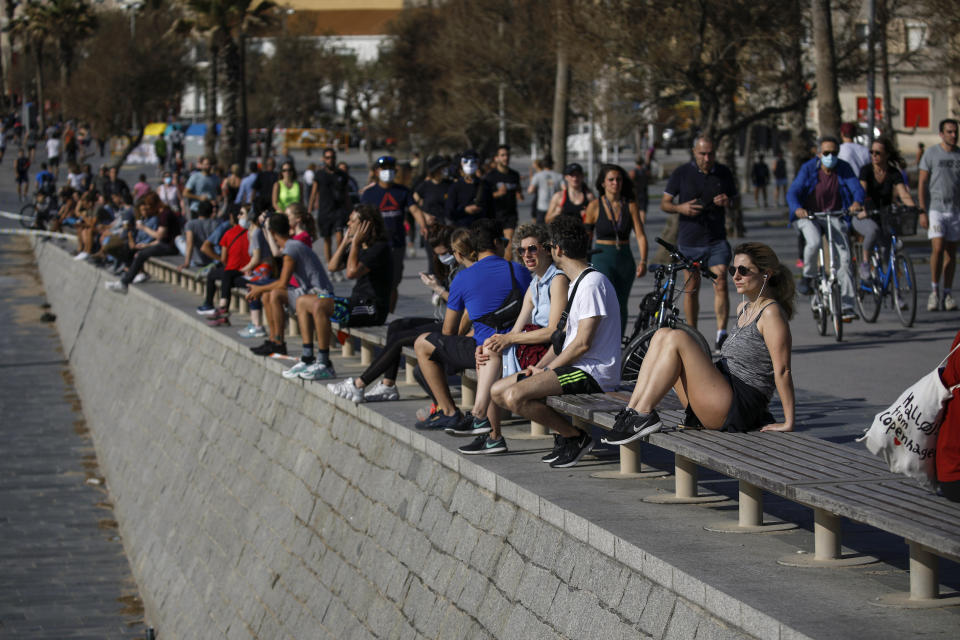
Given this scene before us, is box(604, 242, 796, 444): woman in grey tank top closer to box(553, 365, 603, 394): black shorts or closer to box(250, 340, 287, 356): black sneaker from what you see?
box(553, 365, 603, 394): black shorts

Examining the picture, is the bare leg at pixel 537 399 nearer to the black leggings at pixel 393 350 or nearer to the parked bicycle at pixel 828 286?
the black leggings at pixel 393 350

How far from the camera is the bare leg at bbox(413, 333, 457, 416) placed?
8.55 metres

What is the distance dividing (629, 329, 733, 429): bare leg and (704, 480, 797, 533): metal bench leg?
1.47 ft

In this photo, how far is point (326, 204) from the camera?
64.3ft

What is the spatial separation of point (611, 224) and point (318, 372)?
2550 mm

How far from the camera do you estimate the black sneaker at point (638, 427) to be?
6.40 m

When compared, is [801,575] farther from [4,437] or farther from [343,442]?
[4,437]

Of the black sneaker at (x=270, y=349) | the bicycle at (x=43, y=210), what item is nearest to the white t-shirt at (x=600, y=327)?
the black sneaker at (x=270, y=349)

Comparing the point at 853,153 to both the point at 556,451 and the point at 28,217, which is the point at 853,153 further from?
the point at 28,217

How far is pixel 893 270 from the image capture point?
13.2 meters

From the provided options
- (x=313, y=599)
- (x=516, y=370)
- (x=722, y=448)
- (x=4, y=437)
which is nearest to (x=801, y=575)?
(x=722, y=448)

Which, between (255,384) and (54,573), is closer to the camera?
(255,384)

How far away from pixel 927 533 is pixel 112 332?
736 inches

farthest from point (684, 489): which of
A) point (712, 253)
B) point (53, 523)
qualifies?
point (53, 523)
